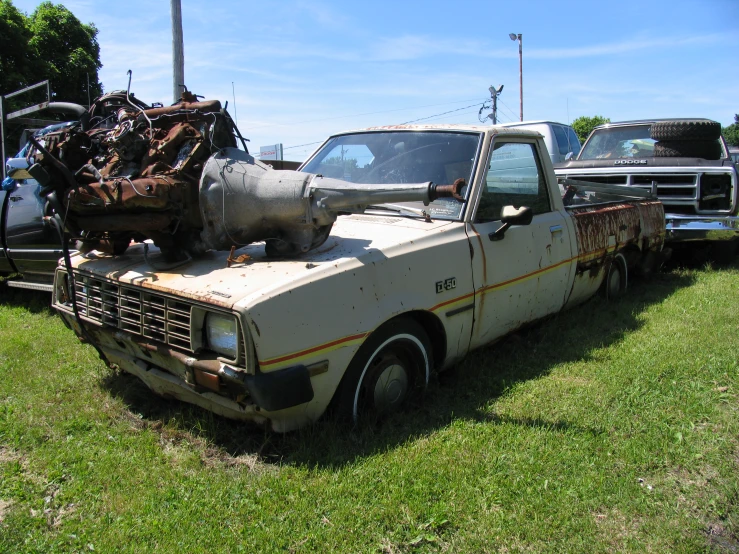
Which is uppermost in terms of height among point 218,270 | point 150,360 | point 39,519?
point 218,270

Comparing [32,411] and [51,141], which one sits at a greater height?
[51,141]

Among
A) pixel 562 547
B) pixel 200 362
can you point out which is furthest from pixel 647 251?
pixel 200 362

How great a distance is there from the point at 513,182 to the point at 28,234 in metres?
5.06

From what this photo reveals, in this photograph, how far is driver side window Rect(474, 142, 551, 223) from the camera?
3877 mm

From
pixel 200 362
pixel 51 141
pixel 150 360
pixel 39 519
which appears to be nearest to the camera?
pixel 39 519

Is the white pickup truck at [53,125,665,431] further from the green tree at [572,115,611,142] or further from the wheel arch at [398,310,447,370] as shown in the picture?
the green tree at [572,115,611,142]

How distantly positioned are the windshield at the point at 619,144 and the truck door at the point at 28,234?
7710mm

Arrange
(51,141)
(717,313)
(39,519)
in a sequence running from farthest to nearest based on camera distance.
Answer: (717,313)
(51,141)
(39,519)

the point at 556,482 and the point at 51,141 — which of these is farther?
the point at 51,141

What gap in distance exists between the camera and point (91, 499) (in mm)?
2623

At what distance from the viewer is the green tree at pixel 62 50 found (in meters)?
17.6

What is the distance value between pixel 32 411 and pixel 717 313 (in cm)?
547

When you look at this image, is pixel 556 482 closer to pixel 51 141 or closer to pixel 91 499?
pixel 91 499

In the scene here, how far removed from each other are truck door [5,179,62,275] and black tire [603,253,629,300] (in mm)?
5557
